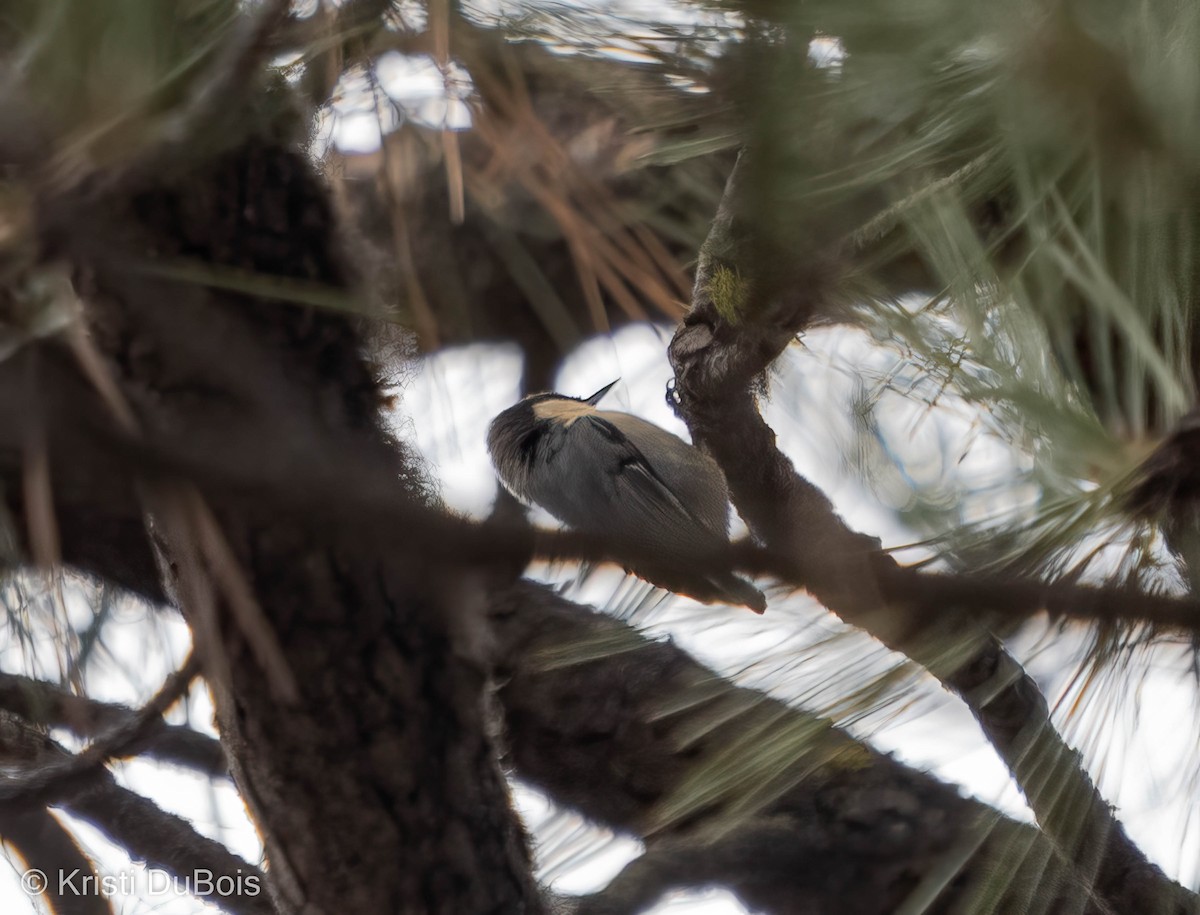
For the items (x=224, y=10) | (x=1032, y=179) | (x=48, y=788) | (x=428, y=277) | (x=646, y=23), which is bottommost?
(x=1032, y=179)

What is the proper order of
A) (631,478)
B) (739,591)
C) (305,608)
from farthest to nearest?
(631,478), (305,608), (739,591)

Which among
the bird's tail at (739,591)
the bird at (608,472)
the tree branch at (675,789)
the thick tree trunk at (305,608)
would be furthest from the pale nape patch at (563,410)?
the bird's tail at (739,591)

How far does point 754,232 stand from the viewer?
0.81m

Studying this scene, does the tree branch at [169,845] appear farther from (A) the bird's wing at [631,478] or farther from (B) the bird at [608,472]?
(A) the bird's wing at [631,478]

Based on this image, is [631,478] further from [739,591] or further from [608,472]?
[739,591]

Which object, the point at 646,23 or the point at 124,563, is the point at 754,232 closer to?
the point at 646,23

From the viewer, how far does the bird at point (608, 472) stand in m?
2.09

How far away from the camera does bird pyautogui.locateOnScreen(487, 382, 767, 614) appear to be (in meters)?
2.09

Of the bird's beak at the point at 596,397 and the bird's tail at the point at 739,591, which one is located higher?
the bird's beak at the point at 596,397

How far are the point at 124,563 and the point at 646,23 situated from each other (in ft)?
3.71

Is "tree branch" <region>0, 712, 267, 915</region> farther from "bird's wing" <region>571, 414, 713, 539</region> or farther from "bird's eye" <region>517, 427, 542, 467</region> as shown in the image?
"bird's eye" <region>517, 427, 542, 467</region>

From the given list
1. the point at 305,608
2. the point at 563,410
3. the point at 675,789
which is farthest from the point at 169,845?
the point at 563,410

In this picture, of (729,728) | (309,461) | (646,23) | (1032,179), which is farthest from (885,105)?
(729,728)

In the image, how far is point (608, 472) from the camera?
7.16 feet
